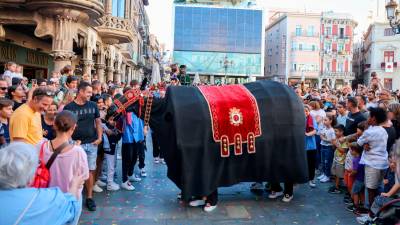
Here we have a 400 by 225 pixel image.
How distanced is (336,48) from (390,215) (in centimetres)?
6821

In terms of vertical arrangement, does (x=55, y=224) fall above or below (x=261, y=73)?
below

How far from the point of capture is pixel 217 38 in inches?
3000

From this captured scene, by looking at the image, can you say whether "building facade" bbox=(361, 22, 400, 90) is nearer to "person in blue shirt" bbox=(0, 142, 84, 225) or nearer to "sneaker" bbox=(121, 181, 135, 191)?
"sneaker" bbox=(121, 181, 135, 191)

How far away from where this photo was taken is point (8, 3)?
42.8ft

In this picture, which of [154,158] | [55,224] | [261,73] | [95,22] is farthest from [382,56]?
[55,224]

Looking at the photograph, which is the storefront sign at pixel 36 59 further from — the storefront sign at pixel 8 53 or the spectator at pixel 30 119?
the spectator at pixel 30 119

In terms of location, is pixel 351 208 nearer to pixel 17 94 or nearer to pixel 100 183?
pixel 100 183

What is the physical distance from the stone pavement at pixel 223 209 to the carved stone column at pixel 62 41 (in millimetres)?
8176

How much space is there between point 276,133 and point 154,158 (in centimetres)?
476

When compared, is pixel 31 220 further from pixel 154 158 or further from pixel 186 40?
pixel 186 40

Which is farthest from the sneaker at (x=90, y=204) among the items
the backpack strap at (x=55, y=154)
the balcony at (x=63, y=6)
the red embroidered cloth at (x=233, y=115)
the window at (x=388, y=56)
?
the window at (x=388, y=56)

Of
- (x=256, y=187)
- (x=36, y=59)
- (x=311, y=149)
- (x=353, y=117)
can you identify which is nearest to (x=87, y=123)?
(x=256, y=187)

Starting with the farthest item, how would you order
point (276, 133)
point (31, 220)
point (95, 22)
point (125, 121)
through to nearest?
point (95, 22)
point (125, 121)
point (276, 133)
point (31, 220)

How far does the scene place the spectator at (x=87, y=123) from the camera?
20.4 ft
